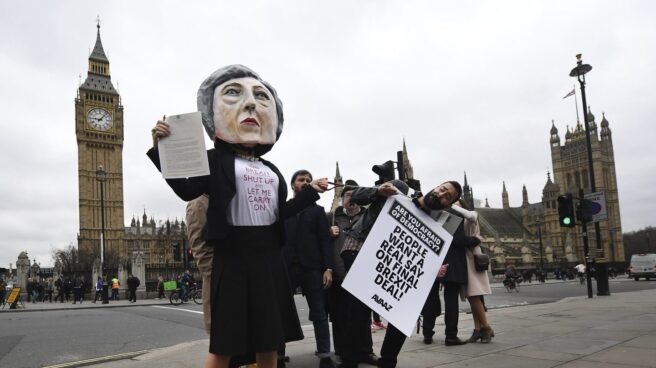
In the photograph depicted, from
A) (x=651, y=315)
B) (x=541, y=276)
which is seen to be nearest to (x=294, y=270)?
(x=651, y=315)

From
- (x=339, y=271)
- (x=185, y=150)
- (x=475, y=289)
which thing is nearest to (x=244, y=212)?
(x=185, y=150)

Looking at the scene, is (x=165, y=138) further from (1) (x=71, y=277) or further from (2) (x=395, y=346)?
(1) (x=71, y=277)

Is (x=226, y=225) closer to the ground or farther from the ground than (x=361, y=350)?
farther from the ground

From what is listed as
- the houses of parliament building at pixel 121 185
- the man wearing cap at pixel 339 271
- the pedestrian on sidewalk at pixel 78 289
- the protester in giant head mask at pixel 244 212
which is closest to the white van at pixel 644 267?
the pedestrian on sidewalk at pixel 78 289

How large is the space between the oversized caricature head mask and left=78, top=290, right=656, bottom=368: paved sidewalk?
276 centimetres

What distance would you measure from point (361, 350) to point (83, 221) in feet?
325

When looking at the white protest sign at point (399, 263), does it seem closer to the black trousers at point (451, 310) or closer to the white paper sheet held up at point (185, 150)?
the white paper sheet held up at point (185, 150)

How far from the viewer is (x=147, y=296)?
28.1 meters

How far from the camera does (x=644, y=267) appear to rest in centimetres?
3412

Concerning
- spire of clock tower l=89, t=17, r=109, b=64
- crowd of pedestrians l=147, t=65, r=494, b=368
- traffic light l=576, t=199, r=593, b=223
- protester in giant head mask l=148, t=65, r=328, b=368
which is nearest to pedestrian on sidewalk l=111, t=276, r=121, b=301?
traffic light l=576, t=199, r=593, b=223

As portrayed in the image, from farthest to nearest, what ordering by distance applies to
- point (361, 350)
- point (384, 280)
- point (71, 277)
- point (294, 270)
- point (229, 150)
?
point (71, 277)
point (294, 270)
point (361, 350)
point (384, 280)
point (229, 150)

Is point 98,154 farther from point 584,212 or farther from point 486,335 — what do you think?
point 486,335

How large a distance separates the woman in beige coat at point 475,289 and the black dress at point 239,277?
346 cm

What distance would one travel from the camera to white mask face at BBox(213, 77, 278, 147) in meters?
3.54
